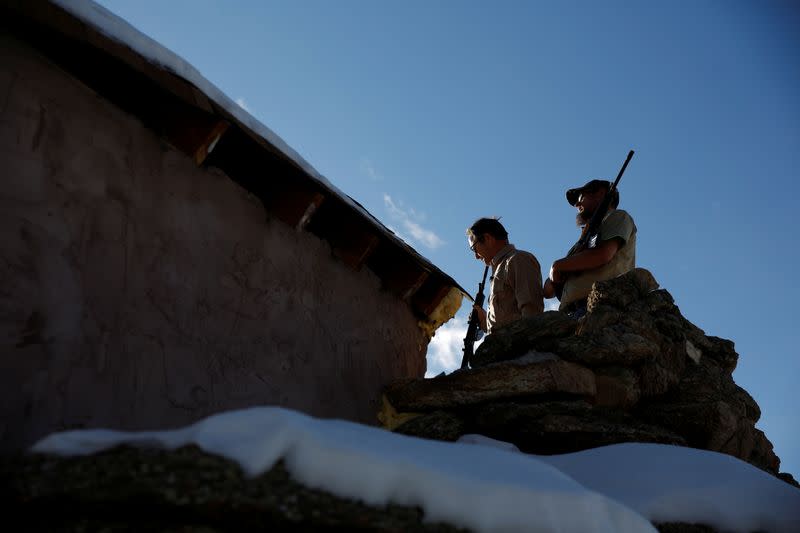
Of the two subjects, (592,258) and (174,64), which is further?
(592,258)

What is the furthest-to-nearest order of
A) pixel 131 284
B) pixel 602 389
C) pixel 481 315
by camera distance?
pixel 481 315 → pixel 602 389 → pixel 131 284

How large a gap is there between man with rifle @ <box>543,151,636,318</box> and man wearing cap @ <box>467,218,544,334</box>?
165mm

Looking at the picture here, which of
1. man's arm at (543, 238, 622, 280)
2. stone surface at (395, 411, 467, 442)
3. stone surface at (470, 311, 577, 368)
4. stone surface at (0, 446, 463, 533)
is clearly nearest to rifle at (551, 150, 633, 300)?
man's arm at (543, 238, 622, 280)

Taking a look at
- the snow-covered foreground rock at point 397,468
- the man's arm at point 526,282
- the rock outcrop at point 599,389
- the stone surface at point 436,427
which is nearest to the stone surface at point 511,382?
the rock outcrop at point 599,389

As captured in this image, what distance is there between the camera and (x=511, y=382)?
3783mm

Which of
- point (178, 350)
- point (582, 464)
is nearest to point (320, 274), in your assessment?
point (178, 350)

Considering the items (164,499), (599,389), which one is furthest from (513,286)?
(164,499)

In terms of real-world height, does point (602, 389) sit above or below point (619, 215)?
below

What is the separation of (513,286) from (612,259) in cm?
76

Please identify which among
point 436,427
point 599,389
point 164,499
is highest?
point 599,389

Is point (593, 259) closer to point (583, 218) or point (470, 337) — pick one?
point (583, 218)

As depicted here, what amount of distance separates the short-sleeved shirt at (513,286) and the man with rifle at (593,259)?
140 mm

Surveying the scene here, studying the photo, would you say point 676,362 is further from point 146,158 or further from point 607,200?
point 146,158

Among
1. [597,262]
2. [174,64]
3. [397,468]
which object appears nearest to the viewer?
[397,468]
